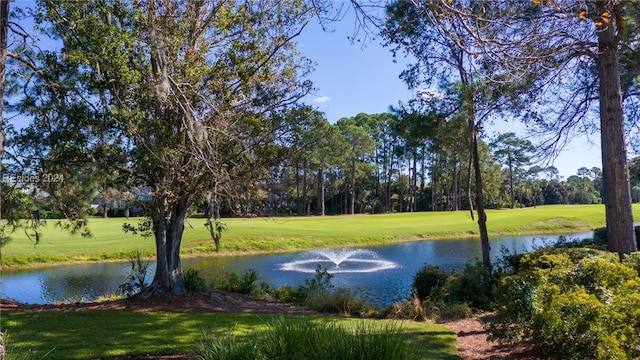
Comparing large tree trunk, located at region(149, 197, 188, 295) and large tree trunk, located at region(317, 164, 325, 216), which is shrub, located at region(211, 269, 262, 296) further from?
large tree trunk, located at region(317, 164, 325, 216)

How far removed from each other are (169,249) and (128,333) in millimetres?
4690

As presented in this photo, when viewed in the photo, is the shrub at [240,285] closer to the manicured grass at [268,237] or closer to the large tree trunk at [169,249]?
the large tree trunk at [169,249]

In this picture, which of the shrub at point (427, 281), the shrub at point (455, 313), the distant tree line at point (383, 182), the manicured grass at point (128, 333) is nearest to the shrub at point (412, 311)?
the shrub at point (455, 313)

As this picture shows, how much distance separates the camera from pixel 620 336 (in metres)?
5.24

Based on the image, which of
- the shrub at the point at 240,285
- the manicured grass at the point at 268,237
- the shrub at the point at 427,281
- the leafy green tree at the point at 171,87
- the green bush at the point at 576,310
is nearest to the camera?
the green bush at the point at 576,310

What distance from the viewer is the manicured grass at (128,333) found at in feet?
22.5

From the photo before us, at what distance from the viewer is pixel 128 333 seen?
809cm

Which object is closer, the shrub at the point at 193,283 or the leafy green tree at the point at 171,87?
the leafy green tree at the point at 171,87

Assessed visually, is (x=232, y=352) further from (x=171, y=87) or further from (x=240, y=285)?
(x=240, y=285)

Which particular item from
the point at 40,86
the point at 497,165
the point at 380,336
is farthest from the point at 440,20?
the point at 497,165

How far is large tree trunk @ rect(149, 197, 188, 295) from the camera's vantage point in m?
12.3

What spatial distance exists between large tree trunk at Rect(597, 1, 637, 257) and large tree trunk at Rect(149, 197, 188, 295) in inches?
386

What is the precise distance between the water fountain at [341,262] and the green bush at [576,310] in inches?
558

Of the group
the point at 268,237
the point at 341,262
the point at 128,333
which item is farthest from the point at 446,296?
the point at 268,237
